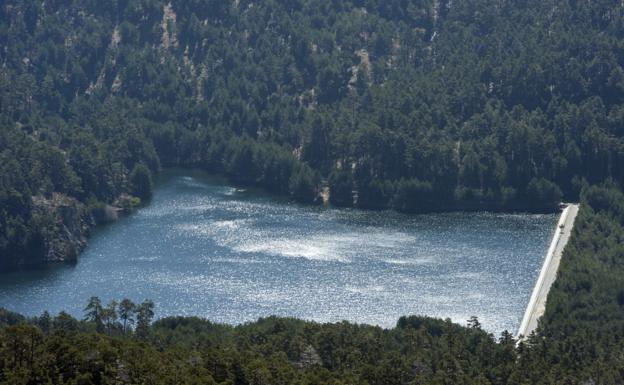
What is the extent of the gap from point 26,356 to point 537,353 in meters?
52.9

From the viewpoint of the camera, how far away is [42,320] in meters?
188

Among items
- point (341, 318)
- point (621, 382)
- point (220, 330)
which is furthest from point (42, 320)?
point (621, 382)

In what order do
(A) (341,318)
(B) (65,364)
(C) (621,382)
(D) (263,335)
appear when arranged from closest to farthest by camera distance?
(B) (65,364)
(C) (621,382)
(D) (263,335)
(A) (341,318)

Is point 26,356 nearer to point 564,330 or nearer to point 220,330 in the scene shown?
point 220,330

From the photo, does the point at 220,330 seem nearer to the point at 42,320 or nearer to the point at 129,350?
the point at 42,320

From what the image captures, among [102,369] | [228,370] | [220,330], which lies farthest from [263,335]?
[102,369]

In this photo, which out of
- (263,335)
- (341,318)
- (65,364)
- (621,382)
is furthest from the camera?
(341,318)

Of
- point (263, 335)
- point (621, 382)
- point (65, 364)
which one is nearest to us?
point (65, 364)

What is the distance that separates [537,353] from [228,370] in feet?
113

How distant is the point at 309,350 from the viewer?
564 feet

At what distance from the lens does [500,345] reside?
577ft

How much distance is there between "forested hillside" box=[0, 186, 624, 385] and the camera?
148 m

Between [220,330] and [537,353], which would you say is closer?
[537,353]

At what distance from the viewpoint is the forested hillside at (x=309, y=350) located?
484 ft
